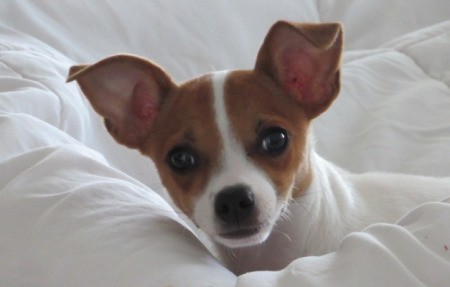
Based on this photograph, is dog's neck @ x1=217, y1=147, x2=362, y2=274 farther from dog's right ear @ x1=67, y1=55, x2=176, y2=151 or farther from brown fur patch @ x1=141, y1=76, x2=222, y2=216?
dog's right ear @ x1=67, y1=55, x2=176, y2=151

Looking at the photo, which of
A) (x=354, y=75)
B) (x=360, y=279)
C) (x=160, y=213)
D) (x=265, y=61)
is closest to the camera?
(x=360, y=279)

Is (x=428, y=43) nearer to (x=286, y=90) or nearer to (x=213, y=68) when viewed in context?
(x=213, y=68)

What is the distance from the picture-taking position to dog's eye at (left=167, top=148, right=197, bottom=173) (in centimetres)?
119

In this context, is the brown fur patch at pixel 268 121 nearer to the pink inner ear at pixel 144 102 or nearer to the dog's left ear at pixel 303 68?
the dog's left ear at pixel 303 68

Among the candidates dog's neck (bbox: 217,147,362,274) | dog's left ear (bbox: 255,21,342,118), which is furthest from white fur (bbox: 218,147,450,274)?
dog's left ear (bbox: 255,21,342,118)

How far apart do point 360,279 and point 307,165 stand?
49 centimetres

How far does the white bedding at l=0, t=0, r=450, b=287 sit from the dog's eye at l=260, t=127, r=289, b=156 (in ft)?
0.58

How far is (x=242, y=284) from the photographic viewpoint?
0.83m

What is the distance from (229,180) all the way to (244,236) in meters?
0.09

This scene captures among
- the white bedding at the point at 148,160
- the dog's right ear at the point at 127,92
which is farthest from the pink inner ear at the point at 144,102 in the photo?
the white bedding at the point at 148,160

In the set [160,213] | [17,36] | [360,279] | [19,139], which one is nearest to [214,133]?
[160,213]

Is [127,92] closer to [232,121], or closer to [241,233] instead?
[232,121]

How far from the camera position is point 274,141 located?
119 cm

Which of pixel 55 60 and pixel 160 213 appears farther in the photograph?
pixel 55 60
